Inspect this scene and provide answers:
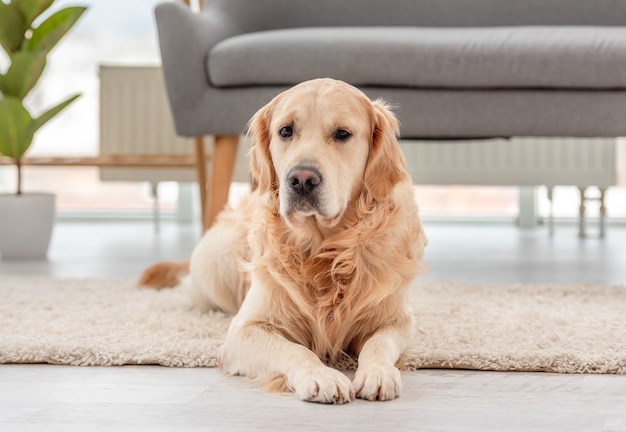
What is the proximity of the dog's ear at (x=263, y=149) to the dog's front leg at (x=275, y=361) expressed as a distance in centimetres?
22

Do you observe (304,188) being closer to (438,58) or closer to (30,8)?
(438,58)

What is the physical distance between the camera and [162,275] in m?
2.33

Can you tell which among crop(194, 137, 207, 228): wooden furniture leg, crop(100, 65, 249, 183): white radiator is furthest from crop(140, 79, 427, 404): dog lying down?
crop(100, 65, 249, 183): white radiator

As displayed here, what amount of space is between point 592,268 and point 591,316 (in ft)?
3.73

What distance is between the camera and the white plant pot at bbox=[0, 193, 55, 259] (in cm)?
325

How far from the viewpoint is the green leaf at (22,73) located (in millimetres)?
3178

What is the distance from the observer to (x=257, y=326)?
1454 mm

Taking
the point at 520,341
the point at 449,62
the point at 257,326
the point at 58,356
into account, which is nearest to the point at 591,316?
the point at 520,341

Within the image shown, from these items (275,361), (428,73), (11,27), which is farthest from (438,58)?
(11,27)

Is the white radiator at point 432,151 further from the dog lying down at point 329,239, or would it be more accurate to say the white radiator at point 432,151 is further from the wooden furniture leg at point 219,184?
the dog lying down at point 329,239

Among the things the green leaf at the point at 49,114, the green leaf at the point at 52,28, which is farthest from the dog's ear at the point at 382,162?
the green leaf at the point at 52,28

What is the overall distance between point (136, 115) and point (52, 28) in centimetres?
159

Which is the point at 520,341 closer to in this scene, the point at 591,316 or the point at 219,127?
the point at 591,316

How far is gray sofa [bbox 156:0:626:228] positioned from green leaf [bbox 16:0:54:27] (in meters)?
0.75
